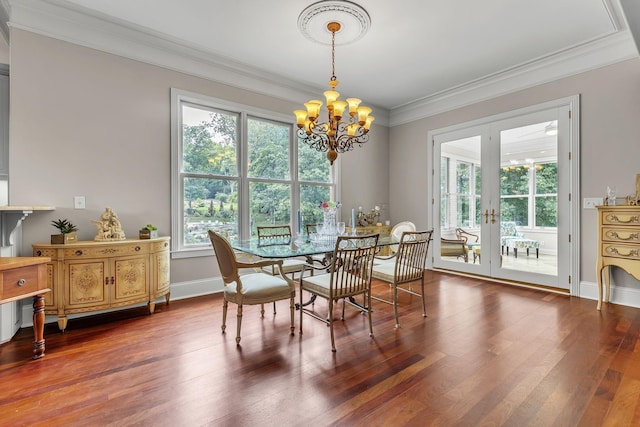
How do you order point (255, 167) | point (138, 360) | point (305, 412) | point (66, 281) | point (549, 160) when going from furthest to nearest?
1. point (255, 167)
2. point (549, 160)
3. point (66, 281)
4. point (138, 360)
5. point (305, 412)

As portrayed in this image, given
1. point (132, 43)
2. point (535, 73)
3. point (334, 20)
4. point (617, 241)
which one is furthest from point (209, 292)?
point (535, 73)

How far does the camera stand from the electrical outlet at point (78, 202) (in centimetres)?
314

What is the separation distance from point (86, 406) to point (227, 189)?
2.85 meters

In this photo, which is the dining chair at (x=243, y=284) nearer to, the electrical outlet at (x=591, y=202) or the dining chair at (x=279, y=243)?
the dining chair at (x=279, y=243)

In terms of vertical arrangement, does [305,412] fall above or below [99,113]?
below

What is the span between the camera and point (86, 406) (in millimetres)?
1744

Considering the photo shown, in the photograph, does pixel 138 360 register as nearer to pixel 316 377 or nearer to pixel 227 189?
pixel 316 377

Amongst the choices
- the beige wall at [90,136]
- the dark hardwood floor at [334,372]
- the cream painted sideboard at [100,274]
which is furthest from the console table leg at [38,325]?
the beige wall at [90,136]

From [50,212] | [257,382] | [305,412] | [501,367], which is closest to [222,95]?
[50,212]

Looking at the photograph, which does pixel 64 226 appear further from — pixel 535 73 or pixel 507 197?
pixel 535 73

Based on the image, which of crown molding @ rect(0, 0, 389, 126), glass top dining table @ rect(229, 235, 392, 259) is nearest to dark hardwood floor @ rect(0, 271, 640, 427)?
glass top dining table @ rect(229, 235, 392, 259)

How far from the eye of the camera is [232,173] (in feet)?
14.0

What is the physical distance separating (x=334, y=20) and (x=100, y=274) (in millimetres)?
3327

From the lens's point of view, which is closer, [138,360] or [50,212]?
[138,360]
